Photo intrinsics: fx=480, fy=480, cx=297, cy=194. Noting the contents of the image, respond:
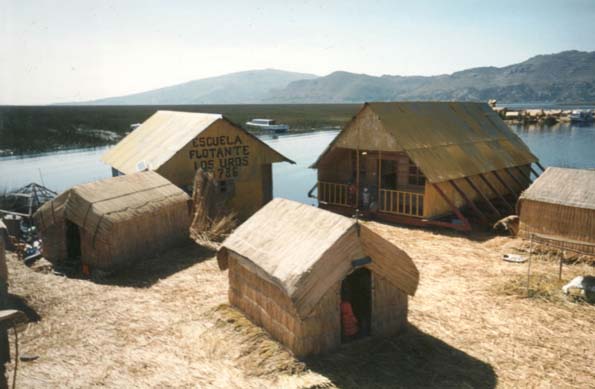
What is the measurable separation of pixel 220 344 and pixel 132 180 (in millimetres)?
9006

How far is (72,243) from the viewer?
16.0m

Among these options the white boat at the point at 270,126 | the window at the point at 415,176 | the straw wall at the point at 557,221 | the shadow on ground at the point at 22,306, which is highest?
the white boat at the point at 270,126

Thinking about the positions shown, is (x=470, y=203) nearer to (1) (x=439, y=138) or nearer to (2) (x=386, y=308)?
(1) (x=439, y=138)

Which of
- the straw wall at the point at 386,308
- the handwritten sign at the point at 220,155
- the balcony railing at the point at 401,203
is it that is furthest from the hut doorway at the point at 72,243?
the balcony railing at the point at 401,203

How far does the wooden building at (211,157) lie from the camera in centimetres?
2091

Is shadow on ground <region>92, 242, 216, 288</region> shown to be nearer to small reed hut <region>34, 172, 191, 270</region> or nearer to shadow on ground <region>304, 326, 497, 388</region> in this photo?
small reed hut <region>34, 172, 191, 270</region>

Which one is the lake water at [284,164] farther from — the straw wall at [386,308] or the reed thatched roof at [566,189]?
the straw wall at [386,308]

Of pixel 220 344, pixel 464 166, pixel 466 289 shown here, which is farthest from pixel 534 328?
pixel 464 166

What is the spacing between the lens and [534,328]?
10742mm

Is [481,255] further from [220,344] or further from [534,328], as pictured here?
[220,344]

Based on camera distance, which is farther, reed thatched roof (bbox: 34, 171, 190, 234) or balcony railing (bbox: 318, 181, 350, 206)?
balcony railing (bbox: 318, 181, 350, 206)

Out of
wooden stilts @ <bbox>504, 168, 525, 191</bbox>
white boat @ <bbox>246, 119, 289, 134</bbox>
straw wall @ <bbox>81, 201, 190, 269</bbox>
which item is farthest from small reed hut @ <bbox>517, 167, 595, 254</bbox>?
white boat @ <bbox>246, 119, 289, 134</bbox>

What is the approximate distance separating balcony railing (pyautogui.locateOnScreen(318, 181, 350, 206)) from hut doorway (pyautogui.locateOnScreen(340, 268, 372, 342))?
12565 mm

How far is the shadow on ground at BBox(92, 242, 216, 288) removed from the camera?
Result: 13.6 m
